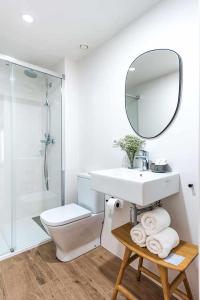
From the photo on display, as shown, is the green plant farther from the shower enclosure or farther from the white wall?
the shower enclosure

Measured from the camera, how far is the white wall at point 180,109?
1.29 metres

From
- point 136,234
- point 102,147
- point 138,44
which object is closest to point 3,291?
point 136,234

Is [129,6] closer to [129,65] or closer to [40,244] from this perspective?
[129,65]

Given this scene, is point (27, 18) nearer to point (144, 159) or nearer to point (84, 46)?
point (84, 46)

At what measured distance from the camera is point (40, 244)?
2098 millimetres

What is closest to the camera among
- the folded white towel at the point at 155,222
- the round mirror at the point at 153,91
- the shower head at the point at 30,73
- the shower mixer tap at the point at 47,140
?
the folded white towel at the point at 155,222

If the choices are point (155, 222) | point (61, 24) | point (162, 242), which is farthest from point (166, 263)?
point (61, 24)

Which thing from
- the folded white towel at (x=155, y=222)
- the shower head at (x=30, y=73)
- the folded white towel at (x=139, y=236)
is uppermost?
the shower head at (x=30, y=73)

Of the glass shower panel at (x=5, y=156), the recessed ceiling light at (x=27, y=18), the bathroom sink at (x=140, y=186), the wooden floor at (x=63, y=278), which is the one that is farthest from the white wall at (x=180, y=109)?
the glass shower panel at (x=5, y=156)

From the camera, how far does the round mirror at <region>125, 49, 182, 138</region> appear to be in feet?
4.62

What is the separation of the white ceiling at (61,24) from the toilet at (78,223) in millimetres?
1547

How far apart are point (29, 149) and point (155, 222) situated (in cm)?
206

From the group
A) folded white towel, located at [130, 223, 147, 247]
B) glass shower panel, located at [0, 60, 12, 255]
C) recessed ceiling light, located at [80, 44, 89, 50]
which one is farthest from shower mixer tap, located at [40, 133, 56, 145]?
folded white towel, located at [130, 223, 147, 247]

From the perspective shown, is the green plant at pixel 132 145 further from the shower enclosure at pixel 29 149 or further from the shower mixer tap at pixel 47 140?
the shower mixer tap at pixel 47 140
